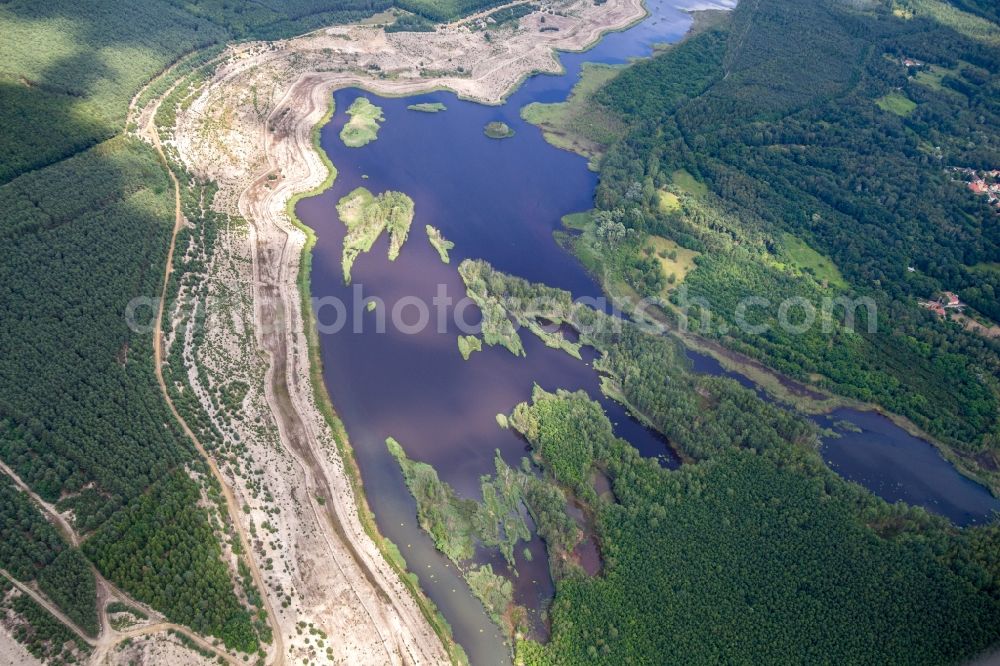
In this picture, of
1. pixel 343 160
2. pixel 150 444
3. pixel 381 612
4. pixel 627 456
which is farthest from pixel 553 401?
pixel 343 160

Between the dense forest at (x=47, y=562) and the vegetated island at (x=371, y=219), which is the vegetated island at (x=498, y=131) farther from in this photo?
the dense forest at (x=47, y=562)

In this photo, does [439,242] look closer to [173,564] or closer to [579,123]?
[579,123]

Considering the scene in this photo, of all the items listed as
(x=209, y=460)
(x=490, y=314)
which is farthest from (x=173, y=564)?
(x=490, y=314)

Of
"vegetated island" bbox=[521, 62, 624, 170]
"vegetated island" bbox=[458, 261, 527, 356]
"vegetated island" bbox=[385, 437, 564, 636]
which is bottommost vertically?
"vegetated island" bbox=[385, 437, 564, 636]

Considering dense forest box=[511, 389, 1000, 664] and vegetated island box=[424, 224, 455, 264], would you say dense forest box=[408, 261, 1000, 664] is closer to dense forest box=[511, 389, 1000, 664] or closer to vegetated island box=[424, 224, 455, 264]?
dense forest box=[511, 389, 1000, 664]

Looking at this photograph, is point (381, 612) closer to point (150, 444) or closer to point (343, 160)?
point (150, 444)

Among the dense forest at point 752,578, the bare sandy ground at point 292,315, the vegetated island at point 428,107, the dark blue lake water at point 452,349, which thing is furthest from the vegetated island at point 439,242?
the vegetated island at point 428,107

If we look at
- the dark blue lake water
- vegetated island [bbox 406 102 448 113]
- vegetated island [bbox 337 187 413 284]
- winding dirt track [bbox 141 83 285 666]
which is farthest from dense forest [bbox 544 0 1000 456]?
winding dirt track [bbox 141 83 285 666]
